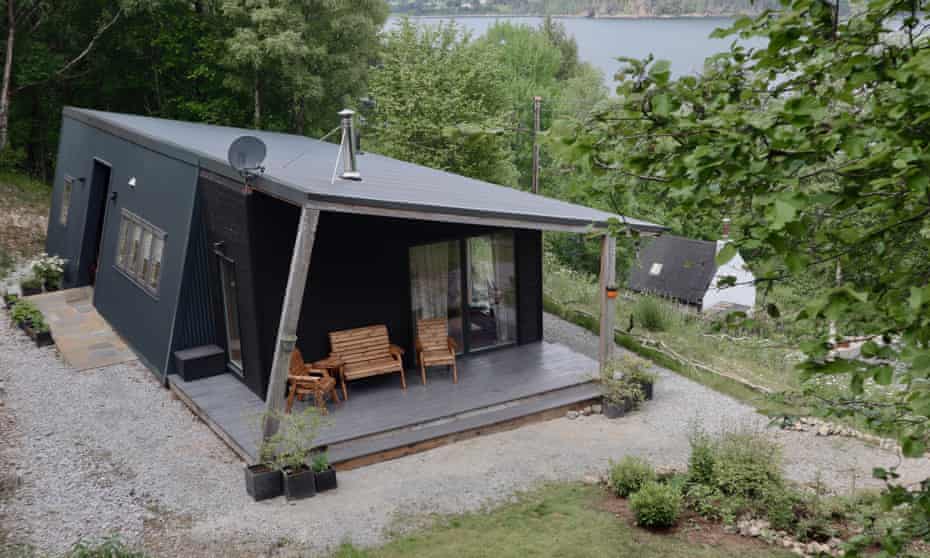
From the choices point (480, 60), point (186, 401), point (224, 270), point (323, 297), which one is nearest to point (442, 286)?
point (323, 297)

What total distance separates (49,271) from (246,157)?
760cm

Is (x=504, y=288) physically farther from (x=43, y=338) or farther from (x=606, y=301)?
(x=43, y=338)

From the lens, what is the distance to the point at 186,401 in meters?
9.96

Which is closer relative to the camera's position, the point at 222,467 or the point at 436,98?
the point at 222,467

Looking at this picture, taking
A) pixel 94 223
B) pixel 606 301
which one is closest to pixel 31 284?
pixel 94 223

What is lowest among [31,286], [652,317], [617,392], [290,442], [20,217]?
[290,442]

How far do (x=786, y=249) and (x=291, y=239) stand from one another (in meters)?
7.35

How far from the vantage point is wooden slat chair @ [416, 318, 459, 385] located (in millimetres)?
Answer: 10344

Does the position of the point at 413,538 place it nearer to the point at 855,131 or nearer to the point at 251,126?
the point at 855,131

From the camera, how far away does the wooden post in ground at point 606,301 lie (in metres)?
9.85

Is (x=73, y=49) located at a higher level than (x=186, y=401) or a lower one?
higher

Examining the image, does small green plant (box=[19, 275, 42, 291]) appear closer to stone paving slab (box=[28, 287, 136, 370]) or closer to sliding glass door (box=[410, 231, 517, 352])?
stone paving slab (box=[28, 287, 136, 370])

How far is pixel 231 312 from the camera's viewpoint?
10453mm

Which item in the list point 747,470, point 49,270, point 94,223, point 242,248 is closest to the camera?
point 747,470
